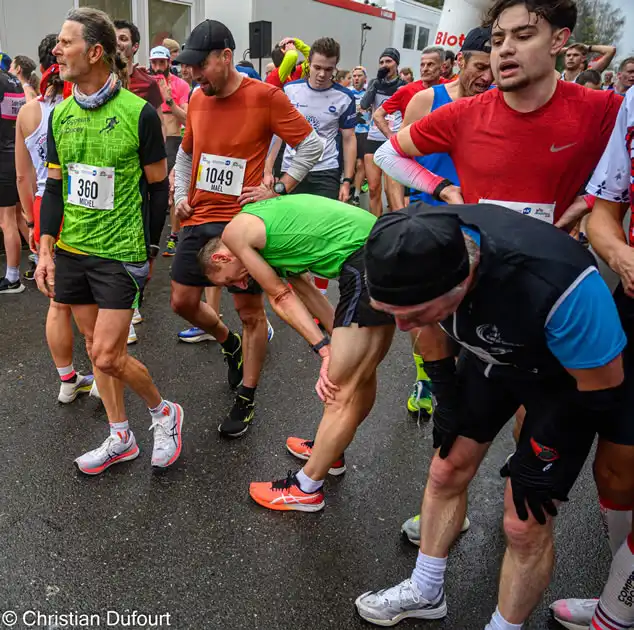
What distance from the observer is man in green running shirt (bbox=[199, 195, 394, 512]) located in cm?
234

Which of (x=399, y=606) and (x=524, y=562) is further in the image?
(x=399, y=606)

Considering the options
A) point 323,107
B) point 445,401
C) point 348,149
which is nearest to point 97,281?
point 445,401

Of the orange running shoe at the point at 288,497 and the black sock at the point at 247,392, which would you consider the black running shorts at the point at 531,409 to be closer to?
the orange running shoe at the point at 288,497

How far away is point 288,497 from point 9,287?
3826mm

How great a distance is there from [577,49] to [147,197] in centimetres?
629

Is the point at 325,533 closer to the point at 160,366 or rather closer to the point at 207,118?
the point at 160,366

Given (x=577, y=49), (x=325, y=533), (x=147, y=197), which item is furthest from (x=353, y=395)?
(x=577, y=49)

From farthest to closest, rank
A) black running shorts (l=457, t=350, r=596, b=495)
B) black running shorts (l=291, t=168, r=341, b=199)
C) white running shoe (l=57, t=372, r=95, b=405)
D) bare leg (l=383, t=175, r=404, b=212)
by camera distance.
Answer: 1. black running shorts (l=291, t=168, r=341, b=199)
2. bare leg (l=383, t=175, r=404, b=212)
3. white running shoe (l=57, t=372, r=95, b=405)
4. black running shorts (l=457, t=350, r=596, b=495)

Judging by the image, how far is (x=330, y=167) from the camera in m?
5.25

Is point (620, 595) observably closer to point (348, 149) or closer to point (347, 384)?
point (347, 384)

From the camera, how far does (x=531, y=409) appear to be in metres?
1.72

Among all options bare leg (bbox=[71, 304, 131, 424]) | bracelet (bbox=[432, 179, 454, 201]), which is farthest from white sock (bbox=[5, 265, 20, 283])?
bracelet (bbox=[432, 179, 454, 201])

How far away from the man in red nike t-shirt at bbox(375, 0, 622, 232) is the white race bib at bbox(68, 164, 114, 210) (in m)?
1.60

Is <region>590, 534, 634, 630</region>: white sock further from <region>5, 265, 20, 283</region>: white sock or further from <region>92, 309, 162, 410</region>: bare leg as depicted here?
<region>5, 265, 20, 283</region>: white sock
